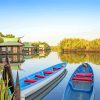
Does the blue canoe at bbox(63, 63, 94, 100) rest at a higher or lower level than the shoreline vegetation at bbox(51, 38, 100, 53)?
lower

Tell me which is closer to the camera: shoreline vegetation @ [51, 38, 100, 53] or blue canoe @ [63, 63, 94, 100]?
blue canoe @ [63, 63, 94, 100]

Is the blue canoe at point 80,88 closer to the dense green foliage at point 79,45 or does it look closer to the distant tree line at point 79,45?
the distant tree line at point 79,45

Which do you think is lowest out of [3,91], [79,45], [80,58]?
[80,58]

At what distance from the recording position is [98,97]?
587 inches

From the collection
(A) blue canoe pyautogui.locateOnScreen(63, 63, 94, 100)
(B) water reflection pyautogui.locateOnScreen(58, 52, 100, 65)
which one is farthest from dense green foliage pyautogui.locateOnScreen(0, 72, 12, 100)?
(B) water reflection pyautogui.locateOnScreen(58, 52, 100, 65)

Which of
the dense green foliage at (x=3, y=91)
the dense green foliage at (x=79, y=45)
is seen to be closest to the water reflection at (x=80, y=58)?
the dense green foliage at (x=3, y=91)

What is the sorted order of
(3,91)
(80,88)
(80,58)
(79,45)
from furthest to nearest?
1. (79,45)
2. (80,58)
3. (80,88)
4. (3,91)

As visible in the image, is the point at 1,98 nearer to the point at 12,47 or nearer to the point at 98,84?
the point at 98,84

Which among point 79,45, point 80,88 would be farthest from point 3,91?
point 79,45

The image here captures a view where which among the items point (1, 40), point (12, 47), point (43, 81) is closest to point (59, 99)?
point (43, 81)

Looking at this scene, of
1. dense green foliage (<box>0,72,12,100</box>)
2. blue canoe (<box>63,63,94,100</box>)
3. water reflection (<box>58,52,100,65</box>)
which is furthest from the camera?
water reflection (<box>58,52,100,65</box>)

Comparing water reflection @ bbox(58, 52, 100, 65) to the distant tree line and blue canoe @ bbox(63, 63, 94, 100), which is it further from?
the distant tree line

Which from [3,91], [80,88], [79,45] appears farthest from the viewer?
[79,45]

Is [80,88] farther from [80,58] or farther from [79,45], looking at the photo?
[79,45]
